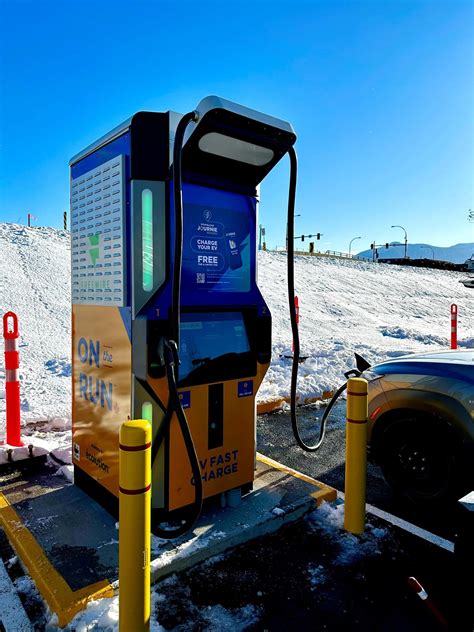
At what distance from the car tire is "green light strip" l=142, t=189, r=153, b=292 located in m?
2.29

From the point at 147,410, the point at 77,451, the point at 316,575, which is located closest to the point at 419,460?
the point at 316,575

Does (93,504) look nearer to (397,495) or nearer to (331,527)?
(331,527)

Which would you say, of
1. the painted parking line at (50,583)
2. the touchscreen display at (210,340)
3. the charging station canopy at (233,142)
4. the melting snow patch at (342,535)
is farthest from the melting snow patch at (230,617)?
the charging station canopy at (233,142)

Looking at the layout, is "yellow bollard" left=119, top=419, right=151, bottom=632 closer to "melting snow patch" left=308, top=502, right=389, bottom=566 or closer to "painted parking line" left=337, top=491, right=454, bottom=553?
"melting snow patch" left=308, top=502, right=389, bottom=566

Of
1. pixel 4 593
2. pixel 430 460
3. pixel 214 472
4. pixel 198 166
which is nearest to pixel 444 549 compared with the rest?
pixel 430 460

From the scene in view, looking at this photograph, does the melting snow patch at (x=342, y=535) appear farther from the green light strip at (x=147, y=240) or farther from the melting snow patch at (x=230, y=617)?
the green light strip at (x=147, y=240)

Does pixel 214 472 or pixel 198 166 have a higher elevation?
pixel 198 166

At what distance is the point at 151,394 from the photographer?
2914mm

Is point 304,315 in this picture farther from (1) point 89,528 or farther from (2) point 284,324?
(1) point 89,528

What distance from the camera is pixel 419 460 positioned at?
3.58 m

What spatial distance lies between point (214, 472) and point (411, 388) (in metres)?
1.68

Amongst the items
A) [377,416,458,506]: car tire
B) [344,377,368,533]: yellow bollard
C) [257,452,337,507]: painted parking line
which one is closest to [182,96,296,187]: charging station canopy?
[344,377,368,533]: yellow bollard

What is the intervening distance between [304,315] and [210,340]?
11273 millimetres

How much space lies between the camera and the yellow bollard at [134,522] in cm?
207
